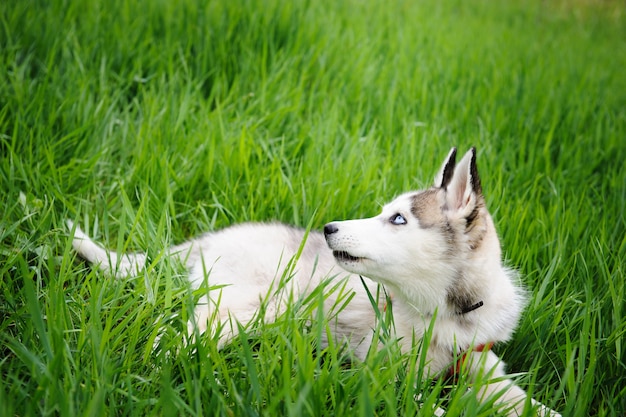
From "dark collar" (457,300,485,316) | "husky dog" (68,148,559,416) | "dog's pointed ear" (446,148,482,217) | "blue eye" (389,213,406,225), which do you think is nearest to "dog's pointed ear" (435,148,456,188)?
"husky dog" (68,148,559,416)

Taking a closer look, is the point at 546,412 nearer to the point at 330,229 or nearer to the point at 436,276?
the point at 436,276

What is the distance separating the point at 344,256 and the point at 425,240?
13.0 inches

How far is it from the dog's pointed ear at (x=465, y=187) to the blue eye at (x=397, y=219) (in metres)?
0.21

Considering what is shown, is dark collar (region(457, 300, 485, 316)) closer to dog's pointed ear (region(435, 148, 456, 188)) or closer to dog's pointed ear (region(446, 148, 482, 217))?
dog's pointed ear (region(446, 148, 482, 217))

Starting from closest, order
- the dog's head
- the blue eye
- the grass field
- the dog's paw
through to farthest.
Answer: the grass field < the dog's paw < the dog's head < the blue eye

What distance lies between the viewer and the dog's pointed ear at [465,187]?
2238mm

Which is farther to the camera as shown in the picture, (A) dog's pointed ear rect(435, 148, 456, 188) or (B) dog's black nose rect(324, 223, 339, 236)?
(A) dog's pointed ear rect(435, 148, 456, 188)

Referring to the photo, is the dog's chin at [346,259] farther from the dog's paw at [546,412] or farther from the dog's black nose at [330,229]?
the dog's paw at [546,412]

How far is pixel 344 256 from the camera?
2207 mm

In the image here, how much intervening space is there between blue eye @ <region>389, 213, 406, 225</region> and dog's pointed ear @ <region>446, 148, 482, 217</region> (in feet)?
0.69

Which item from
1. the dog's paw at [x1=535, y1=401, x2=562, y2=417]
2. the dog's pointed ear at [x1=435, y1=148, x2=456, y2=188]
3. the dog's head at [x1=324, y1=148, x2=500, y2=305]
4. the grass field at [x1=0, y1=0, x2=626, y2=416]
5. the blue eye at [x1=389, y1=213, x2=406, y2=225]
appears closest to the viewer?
the grass field at [x1=0, y1=0, x2=626, y2=416]

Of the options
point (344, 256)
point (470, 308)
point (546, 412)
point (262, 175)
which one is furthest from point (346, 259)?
point (262, 175)

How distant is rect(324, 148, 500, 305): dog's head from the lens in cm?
218

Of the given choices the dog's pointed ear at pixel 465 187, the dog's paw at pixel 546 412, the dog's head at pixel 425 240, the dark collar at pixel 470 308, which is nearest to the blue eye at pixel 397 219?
the dog's head at pixel 425 240
